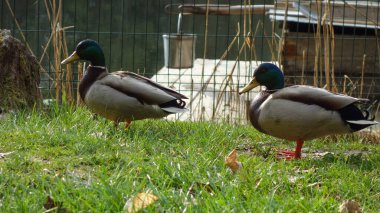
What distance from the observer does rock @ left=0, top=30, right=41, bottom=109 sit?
254 inches

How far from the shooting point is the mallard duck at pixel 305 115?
204 inches

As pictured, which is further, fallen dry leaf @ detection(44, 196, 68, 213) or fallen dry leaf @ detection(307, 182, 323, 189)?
fallen dry leaf @ detection(307, 182, 323, 189)

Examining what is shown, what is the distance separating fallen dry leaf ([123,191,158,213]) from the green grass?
31mm

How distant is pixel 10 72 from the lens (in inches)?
259

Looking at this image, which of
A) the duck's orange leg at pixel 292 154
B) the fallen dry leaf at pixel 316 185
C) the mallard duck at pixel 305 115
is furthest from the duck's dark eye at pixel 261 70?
the fallen dry leaf at pixel 316 185

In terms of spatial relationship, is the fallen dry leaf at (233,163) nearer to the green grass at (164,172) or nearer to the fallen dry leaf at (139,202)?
the green grass at (164,172)

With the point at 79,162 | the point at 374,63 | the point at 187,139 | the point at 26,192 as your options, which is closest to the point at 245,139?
the point at 187,139

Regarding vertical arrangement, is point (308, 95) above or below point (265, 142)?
above

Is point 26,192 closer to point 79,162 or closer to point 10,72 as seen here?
point 79,162

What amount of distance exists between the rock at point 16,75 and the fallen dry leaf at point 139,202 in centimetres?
312

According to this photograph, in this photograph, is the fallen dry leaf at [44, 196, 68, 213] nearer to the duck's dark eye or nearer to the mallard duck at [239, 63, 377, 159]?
the mallard duck at [239, 63, 377, 159]

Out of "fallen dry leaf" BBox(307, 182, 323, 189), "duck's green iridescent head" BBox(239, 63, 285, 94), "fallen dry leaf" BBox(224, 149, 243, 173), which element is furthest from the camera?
"duck's green iridescent head" BBox(239, 63, 285, 94)

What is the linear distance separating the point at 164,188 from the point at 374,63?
6434mm

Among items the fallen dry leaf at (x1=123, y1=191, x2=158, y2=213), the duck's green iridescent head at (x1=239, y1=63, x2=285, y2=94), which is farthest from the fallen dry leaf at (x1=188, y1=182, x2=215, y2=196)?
the duck's green iridescent head at (x1=239, y1=63, x2=285, y2=94)
